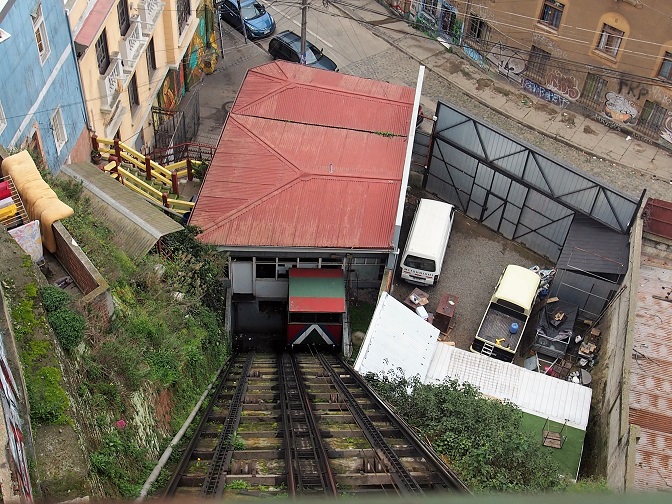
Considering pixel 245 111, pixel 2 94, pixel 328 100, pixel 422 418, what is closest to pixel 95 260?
pixel 2 94

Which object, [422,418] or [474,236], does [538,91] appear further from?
[422,418]

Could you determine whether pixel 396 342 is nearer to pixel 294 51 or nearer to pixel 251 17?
pixel 294 51

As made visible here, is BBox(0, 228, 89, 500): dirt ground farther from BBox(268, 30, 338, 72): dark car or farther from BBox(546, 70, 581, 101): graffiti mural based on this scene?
BBox(546, 70, 581, 101): graffiti mural

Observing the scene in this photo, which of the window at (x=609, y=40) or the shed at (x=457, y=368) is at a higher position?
the window at (x=609, y=40)

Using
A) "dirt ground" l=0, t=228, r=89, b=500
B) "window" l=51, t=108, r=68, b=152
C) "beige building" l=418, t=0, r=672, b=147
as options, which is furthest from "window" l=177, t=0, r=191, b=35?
"dirt ground" l=0, t=228, r=89, b=500

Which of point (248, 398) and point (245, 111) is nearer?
point (248, 398)

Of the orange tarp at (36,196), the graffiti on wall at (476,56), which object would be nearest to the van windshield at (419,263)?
the orange tarp at (36,196)

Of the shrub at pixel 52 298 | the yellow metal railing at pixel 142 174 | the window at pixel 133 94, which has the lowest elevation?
the shrub at pixel 52 298

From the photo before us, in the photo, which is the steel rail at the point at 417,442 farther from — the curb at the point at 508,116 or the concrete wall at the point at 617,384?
the curb at the point at 508,116
